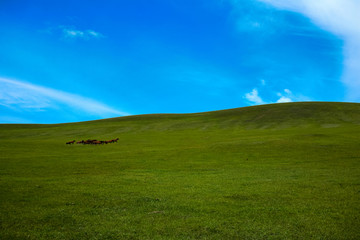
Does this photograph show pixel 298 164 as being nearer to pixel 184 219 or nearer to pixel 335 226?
pixel 335 226

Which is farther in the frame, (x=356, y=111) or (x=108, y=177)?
(x=356, y=111)

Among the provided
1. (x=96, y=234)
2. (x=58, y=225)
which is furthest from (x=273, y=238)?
(x=58, y=225)

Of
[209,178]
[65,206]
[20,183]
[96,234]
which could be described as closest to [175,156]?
[209,178]

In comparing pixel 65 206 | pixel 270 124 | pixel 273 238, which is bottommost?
pixel 273 238

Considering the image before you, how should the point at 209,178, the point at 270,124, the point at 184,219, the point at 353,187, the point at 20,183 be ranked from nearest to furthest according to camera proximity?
the point at 184,219 < the point at 353,187 < the point at 20,183 < the point at 209,178 < the point at 270,124

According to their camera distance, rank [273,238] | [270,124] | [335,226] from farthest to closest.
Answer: [270,124] < [335,226] < [273,238]

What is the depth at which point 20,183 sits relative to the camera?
15086 mm

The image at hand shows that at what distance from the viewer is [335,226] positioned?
8.74 metres

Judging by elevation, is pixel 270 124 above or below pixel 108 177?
above

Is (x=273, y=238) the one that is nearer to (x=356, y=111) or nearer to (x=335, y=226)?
(x=335, y=226)

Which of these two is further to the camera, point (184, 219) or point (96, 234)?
point (184, 219)

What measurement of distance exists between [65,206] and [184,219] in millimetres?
5187

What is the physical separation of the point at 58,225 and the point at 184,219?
4387 millimetres

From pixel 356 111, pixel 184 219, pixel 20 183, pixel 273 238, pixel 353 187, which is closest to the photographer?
pixel 273 238
